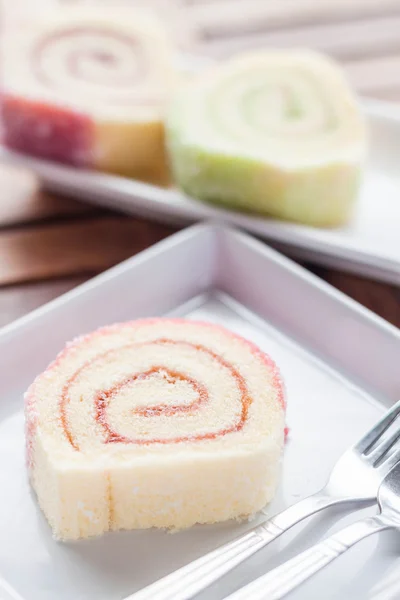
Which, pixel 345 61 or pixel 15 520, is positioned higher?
pixel 345 61

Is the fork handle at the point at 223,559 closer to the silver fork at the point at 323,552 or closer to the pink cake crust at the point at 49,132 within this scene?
the silver fork at the point at 323,552

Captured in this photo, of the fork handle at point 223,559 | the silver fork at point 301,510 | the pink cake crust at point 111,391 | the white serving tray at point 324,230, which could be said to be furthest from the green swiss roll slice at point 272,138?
the fork handle at point 223,559

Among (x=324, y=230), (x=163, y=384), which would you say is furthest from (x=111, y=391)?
(x=324, y=230)

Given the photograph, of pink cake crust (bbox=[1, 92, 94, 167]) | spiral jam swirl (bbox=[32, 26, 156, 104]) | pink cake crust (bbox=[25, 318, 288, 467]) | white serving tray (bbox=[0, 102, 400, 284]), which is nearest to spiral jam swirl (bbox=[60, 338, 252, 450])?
pink cake crust (bbox=[25, 318, 288, 467])

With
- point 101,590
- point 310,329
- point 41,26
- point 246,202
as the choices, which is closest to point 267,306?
point 310,329

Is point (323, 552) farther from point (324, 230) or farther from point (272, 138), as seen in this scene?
point (272, 138)

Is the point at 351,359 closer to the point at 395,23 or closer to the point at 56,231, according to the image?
the point at 56,231

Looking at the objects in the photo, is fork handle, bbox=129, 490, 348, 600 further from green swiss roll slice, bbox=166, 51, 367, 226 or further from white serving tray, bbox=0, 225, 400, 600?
green swiss roll slice, bbox=166, 51, 367, 226
